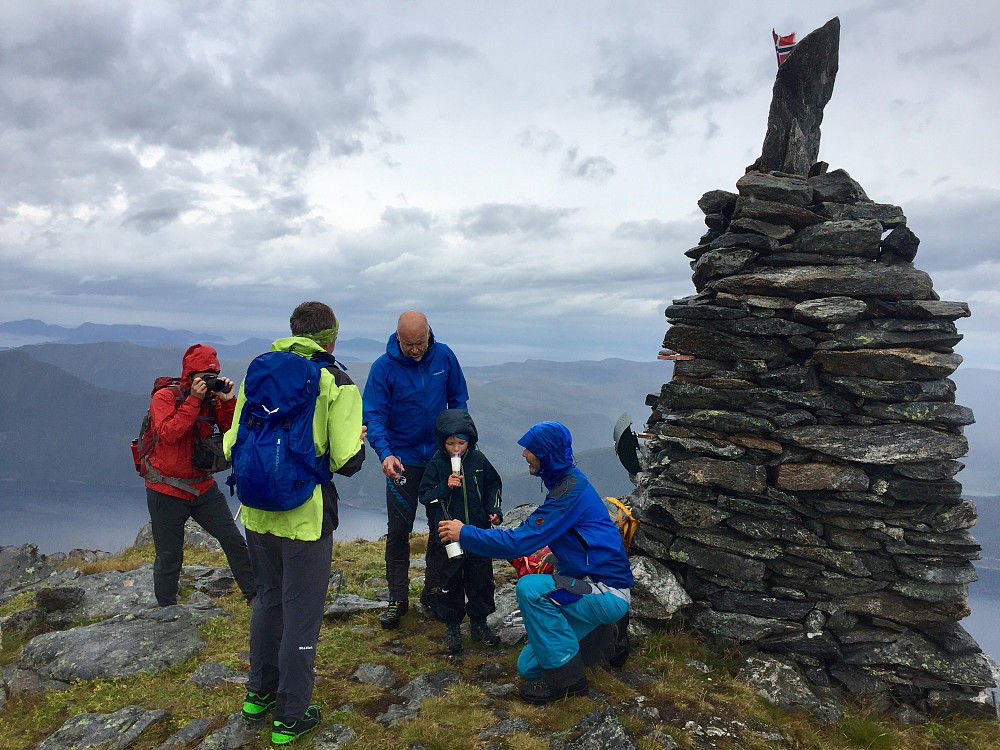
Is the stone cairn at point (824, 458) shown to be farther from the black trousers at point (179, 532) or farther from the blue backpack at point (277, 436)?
the black trousers at point (179, 532)

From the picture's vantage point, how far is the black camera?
7.20 meters

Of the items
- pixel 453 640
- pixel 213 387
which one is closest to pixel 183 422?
pixel 213 387

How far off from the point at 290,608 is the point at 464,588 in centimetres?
305

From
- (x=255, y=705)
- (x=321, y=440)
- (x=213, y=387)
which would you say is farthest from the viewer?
(x=213, y=387)

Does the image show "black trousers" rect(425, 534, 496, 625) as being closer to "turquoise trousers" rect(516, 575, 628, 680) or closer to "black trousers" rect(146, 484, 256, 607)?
"turquoise trousers" rect(516, 575, 628, 680)

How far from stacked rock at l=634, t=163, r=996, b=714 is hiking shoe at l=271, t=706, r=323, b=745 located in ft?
18.0

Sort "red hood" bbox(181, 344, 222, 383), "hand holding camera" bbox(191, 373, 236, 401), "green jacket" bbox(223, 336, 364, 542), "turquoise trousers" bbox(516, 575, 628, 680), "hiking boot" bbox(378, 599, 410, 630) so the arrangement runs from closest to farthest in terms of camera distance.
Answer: "green jacket" bbox(223, 336, 364, 542), "turquoise trousers" bbox(516, 575, 628, 680), "hand holding camera" bbox(191, 373, 236, 401), "red hood" bbox(181, 344, 222, 383), "hiking boot" bbox(378, 599, 410, 630)

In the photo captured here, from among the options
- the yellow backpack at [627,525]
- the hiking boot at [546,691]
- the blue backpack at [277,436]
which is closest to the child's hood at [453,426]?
the blue backpack at [277,436]

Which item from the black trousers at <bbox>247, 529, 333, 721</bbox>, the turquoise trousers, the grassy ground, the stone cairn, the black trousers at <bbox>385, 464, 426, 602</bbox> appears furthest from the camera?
the black trousers at <bbox>385, 464, 426, 602</bbox>

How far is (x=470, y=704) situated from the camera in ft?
20.7

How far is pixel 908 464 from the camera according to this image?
781 cm

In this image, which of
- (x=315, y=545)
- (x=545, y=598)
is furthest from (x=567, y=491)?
→ (x=315, y=545)

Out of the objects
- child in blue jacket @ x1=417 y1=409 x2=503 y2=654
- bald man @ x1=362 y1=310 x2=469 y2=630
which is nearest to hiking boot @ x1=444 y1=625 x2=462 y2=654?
child in blue jacket @ x1=417 y1=409 x2=503 y2=654

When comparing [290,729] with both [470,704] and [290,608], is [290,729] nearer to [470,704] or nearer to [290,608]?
[290,608]
